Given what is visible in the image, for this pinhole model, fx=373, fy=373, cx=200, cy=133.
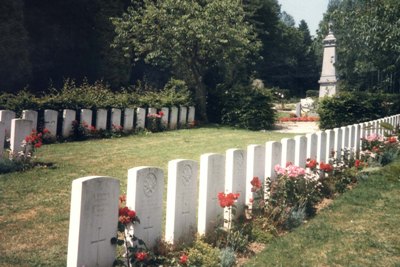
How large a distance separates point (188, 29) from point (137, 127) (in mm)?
6341

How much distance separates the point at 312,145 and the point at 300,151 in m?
0.65

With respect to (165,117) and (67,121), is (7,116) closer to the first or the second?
(67,121)

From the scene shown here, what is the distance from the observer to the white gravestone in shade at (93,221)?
2.98 meters

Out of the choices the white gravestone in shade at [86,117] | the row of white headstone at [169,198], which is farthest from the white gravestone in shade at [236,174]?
the white gravestone in shade at [86,117]

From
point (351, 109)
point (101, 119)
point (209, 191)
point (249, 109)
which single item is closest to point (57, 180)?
point (209, 191)

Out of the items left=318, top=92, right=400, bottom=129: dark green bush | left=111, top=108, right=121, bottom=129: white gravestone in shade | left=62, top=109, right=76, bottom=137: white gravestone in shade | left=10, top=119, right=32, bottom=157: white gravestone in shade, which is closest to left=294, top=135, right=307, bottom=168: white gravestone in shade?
left=10, top=119, right=32, bottom=157: white gravestone in shade

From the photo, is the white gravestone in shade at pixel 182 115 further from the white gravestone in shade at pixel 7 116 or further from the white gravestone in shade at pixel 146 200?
the white gravestone in shade at pixel 146 200

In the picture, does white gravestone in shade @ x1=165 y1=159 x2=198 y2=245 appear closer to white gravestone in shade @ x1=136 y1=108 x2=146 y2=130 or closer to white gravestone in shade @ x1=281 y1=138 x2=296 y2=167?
white gravestone in shade @ x1=281 y1=138 x2=296 y2=167

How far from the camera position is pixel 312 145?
23.2ft

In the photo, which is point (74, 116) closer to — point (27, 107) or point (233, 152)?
point (27, 107)

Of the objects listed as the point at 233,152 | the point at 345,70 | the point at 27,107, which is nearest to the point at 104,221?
the point at 233,152

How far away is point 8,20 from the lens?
17.6 m

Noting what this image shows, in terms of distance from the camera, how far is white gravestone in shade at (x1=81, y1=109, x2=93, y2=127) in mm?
13086

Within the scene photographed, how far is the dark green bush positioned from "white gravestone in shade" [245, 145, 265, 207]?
43.8ft
